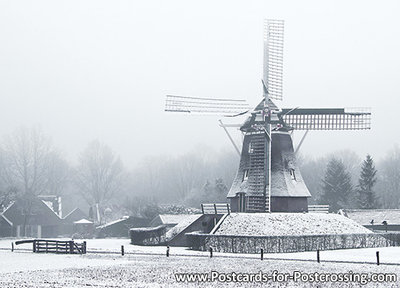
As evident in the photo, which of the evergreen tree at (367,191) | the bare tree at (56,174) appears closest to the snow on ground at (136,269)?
the evergreen tree at (367,191)

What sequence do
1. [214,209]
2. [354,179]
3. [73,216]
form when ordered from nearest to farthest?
[214,209]
[73,216]
[354,179]

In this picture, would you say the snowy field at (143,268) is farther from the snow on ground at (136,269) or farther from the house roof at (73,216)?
the house roof at (73,216)

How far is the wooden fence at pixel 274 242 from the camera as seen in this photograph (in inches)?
1581

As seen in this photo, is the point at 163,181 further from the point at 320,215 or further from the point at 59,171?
the point at 320,215

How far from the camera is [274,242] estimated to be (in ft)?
132

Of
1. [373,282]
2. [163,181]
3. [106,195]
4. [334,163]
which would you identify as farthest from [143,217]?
[163,181]

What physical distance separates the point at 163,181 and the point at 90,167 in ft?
125

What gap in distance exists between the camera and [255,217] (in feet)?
147

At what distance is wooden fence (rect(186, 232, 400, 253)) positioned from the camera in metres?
40.2

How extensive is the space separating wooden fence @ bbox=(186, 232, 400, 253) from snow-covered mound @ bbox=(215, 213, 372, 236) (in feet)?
4.46

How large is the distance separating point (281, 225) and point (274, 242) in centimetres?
398

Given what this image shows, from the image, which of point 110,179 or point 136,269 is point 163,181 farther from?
point 136,269

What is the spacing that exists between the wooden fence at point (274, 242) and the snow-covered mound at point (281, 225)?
4.46 feet

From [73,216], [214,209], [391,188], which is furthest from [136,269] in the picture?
[391,188]
